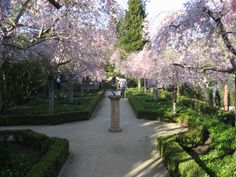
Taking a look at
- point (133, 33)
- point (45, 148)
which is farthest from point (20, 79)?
point (133, 33)

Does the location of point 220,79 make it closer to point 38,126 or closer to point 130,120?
point 130,120

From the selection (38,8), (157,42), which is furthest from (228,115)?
(38,8)

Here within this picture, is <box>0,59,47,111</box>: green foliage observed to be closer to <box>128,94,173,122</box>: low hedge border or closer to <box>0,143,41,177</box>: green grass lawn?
<box>128,94,173,122</box>: low hedge border

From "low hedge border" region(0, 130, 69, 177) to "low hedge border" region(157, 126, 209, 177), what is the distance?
238cm

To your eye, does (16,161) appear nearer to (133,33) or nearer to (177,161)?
(177,161)

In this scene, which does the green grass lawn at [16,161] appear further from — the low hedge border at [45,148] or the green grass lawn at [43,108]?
the green grass lawn at [43,108]

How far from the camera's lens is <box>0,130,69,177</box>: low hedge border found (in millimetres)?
7129

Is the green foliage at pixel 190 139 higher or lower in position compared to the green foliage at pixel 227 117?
lower

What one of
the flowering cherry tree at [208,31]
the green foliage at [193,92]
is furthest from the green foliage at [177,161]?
the green foliage at [193,92]

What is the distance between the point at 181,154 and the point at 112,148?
2.94m

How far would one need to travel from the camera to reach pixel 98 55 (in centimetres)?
2227

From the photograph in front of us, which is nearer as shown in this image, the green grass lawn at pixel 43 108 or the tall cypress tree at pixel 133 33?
the green grass lawn at pixel 43 108

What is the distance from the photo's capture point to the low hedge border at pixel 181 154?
6871 millimetres

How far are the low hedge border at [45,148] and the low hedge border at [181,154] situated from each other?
2.38m
